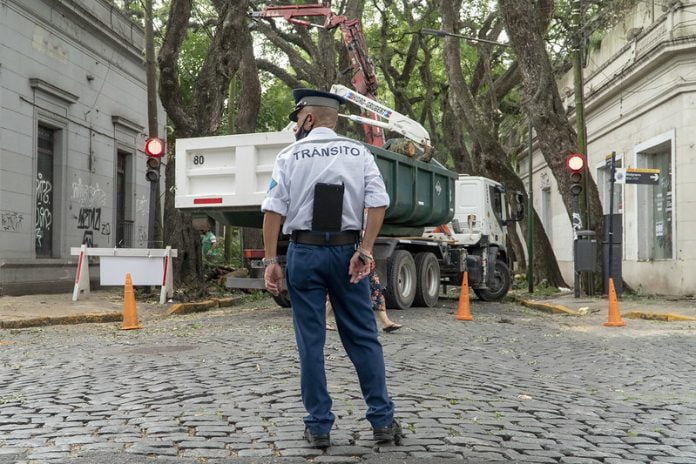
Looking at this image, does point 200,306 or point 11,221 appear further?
point 11,221

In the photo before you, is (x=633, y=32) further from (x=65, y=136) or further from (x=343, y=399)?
(x=343, y=399)

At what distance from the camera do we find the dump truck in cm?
1230

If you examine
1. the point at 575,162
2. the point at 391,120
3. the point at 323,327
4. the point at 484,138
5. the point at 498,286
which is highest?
the point at 484,138

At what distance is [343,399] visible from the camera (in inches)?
220

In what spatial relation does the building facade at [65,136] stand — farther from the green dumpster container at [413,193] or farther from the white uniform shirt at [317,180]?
the white uniform shirt at [317,180]

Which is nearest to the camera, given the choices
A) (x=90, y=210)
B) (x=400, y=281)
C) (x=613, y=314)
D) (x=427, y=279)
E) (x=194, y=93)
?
(x=613, y=314)

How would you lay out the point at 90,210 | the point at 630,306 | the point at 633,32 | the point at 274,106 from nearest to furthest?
the point at 630,306
the point at 90,210
the point at 633,32
the point at 274,106

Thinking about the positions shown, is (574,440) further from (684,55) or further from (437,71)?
(437,71)

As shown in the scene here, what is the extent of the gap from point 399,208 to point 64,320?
5.33 meters

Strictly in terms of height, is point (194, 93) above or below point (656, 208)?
above

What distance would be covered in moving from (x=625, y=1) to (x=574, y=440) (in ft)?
58.7

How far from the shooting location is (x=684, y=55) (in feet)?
58.9

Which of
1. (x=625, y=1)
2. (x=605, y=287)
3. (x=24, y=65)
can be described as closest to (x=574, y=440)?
(x=605, y=287)

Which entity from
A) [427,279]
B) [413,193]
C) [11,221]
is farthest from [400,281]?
[11,221]
